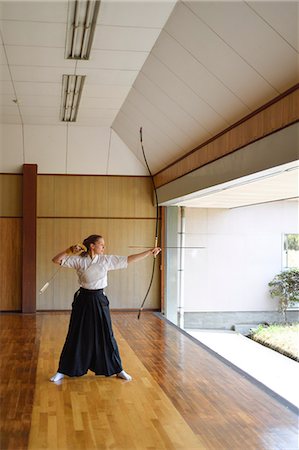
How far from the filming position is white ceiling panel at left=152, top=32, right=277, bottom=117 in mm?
4988

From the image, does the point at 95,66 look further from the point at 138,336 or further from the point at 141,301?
the point at 141,301

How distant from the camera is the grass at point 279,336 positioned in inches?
355

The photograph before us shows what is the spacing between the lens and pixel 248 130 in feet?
16.4

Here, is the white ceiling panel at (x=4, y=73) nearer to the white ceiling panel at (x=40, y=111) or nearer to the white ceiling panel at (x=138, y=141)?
the white ceiling panel at (x=40, y=111)

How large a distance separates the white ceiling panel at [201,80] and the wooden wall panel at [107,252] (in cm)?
402

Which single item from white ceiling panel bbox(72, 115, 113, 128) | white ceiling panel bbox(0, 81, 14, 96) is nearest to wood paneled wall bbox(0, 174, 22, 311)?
white ceiling panel bbox(72, 115, 113, 128)

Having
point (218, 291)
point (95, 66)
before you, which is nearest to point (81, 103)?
point (95, 66)

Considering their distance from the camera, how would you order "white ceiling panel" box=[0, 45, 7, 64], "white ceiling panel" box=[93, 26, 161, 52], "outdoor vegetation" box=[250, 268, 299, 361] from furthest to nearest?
1. "outdoor vegetation" box=[250, 268, 299, 361]
2. "white ceiling panel" box=[0, 45, 7, 64]
3. "white ceiling panel" box=[93, 26, 161, 52]

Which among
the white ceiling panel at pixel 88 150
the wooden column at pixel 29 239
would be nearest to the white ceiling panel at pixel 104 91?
the white ceiling panel at pixel 88 150

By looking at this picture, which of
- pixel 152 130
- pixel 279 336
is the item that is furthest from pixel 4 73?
pixel 279 336

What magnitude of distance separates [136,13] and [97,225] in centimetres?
483

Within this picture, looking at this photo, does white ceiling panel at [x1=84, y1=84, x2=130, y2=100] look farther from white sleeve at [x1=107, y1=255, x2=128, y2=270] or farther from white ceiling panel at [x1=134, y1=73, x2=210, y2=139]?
white sleeve at [x1=107, y1=255, x2=128, y2=270]

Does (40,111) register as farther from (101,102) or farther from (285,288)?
(285,288)

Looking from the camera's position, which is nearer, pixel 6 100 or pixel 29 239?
pixel 6 100
